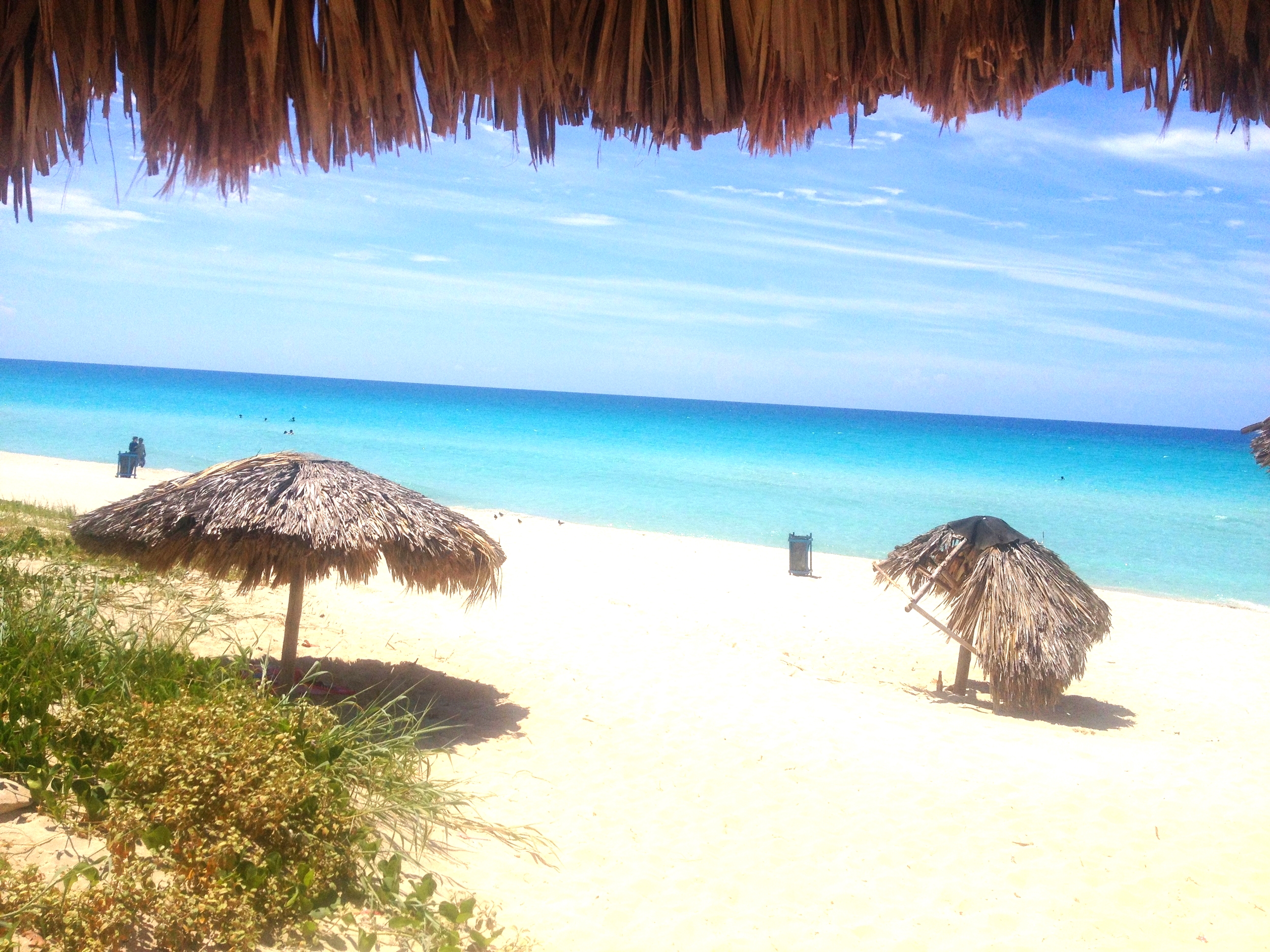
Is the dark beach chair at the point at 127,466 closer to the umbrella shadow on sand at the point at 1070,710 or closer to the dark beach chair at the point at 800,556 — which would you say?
the dark beach chair at the point at 800,556

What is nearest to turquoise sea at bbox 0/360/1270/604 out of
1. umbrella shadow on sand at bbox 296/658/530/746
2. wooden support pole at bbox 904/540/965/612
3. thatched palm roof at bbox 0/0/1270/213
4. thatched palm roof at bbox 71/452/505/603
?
wooden support pole at bbox 904/540/965/612

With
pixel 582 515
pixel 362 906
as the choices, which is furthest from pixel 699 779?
pixel 582 515

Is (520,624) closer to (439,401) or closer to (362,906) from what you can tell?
(362,906)

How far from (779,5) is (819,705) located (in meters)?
5.95

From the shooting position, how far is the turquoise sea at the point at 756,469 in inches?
861

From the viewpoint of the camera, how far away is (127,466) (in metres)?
19.7

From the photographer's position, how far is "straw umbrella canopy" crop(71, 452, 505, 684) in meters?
5.07

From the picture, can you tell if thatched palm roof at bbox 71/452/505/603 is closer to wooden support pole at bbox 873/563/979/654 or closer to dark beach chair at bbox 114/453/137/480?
wooden support pole at bbox 873/563/979/654

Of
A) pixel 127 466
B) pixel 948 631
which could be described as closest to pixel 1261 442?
pixel 948 631

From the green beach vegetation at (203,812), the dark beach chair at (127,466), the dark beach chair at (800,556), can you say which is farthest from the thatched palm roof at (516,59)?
the dark beach chair at (127,466)

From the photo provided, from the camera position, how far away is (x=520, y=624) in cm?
873

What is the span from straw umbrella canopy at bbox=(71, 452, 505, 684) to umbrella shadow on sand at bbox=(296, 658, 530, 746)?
2.35ft

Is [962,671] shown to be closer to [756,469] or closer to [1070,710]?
[1070,710]

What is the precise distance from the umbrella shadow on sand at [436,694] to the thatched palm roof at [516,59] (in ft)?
12.9
